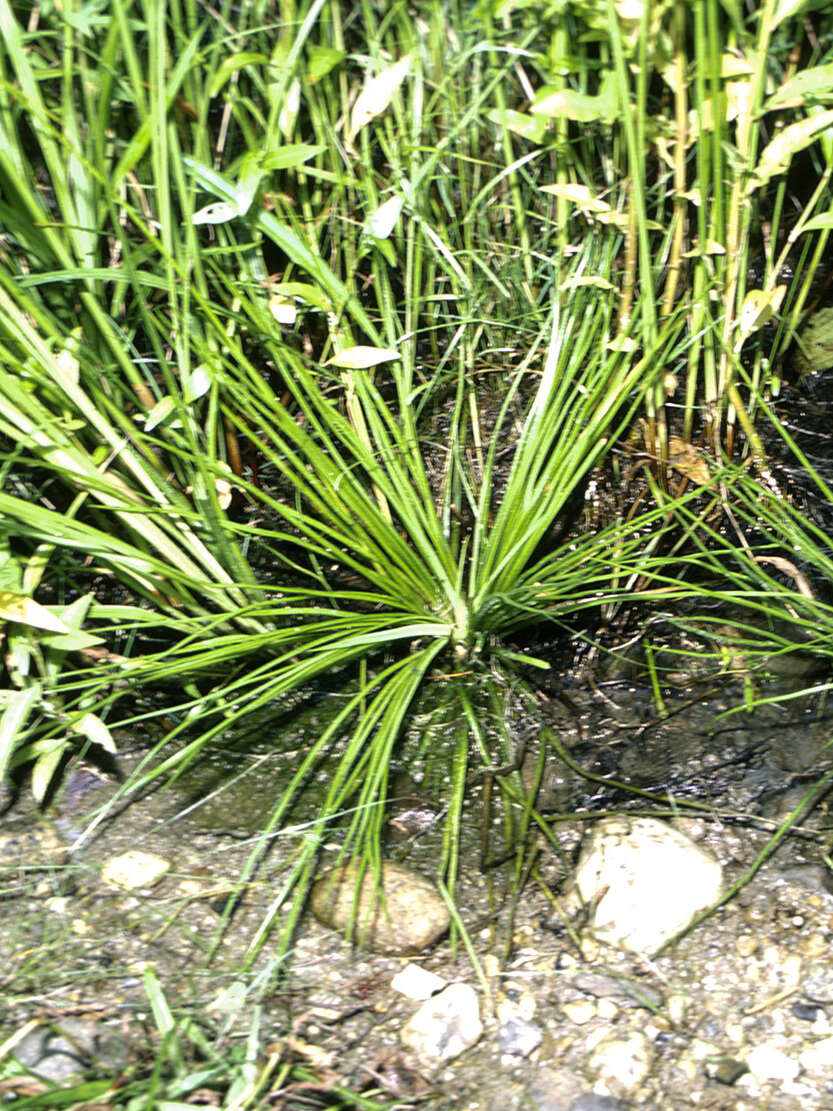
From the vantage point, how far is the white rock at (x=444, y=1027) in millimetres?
1052

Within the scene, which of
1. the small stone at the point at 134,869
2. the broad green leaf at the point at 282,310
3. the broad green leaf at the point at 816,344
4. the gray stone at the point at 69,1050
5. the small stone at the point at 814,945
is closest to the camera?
the gray stone at the point at 69,1050

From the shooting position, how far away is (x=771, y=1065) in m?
1.02

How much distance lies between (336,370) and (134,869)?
802 millimetres

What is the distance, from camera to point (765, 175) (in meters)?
1.36

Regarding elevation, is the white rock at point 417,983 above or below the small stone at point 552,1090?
above

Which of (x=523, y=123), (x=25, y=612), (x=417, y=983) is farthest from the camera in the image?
(x=523, y=123)

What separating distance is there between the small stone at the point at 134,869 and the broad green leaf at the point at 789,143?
116cm

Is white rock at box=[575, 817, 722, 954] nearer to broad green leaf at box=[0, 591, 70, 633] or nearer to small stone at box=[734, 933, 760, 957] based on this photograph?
small stone at box=[734, 933, 760, 957]

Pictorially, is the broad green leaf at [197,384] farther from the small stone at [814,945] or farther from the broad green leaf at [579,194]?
the small stone at [814,945]

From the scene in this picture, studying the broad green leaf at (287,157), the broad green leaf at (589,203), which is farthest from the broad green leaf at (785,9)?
the broad green leaf at (287,157)

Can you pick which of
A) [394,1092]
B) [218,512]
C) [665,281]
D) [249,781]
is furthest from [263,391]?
[394,1092]

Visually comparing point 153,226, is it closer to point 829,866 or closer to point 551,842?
point 551,842

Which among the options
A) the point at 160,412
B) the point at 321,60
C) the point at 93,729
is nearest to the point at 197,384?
the point at 160,412

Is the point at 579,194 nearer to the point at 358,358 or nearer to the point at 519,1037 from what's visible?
the point at 358,358
